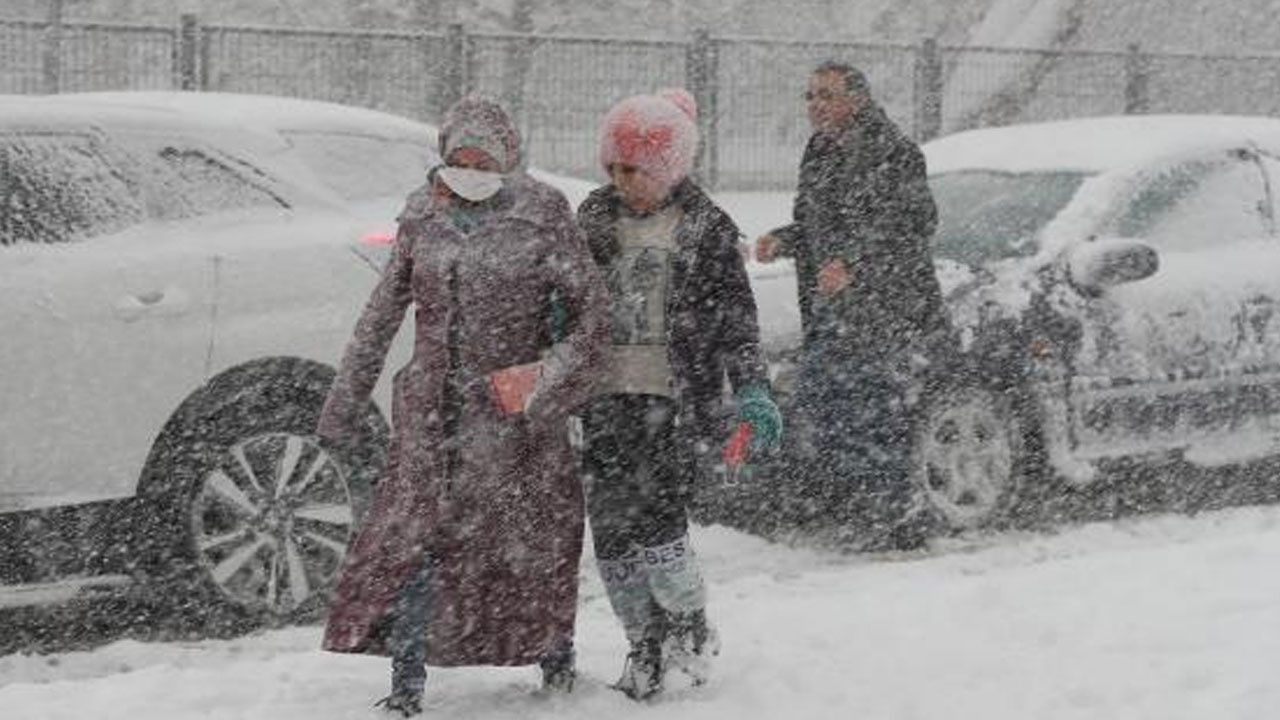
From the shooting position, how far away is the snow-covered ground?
16.9ft

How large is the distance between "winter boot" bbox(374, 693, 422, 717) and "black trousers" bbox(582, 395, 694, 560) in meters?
0.60

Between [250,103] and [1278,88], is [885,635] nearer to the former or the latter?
[250,103]

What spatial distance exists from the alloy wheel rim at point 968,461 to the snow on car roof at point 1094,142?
1282mm

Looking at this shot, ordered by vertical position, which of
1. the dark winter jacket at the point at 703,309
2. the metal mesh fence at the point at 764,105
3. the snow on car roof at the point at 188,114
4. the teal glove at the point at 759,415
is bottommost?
the teal glove at the point at 759,415

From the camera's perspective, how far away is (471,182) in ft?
16.4

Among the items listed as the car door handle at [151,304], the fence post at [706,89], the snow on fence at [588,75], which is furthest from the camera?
the fence post at [706,89]

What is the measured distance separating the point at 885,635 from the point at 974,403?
99.2 inches

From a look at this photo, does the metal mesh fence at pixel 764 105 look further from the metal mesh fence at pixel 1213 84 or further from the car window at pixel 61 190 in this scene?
the car window at pixel 61 190

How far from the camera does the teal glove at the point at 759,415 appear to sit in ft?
17.1

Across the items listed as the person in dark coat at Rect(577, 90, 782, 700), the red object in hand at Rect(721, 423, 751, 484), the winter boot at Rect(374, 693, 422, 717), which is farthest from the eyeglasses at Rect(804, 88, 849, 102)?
the winter boot at Rect(374, 693, 422, 717)

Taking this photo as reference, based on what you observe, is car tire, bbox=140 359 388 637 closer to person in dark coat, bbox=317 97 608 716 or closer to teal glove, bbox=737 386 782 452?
person in dark coat, bbox=317 97 608 716

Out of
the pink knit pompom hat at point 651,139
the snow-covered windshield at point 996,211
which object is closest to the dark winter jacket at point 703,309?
the pink knit pompom hat at point 651,139

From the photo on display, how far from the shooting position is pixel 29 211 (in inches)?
247

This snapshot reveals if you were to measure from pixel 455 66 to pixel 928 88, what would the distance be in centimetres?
456
